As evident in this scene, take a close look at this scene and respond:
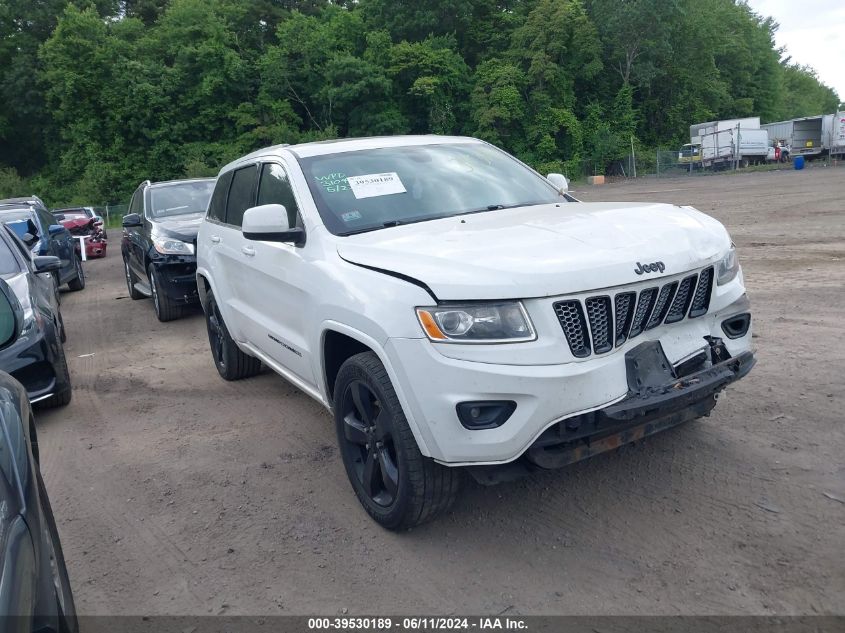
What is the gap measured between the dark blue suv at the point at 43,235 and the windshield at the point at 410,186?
7.29 metres

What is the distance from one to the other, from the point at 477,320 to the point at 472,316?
0.03m

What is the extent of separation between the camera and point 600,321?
123 inches

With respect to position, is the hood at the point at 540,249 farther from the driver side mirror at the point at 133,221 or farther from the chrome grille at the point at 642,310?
the driver side mirror at the point at 133,221

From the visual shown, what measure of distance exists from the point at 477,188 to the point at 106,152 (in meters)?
52.7

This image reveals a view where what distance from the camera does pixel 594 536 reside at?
3.42 meters

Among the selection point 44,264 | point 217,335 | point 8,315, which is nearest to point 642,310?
point 217,335

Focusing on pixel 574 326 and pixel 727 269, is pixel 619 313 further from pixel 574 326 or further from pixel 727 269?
pixel 727 269

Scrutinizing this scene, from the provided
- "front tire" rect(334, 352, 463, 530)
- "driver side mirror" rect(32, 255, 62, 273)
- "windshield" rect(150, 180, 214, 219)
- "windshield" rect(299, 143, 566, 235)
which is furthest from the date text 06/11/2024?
"windshield" rect(150, 180, 214, 219)

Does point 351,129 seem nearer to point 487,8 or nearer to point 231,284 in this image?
point 487,8

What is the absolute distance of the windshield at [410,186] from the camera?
4.17 meters

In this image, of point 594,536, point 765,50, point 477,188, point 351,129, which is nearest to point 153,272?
point 477,188

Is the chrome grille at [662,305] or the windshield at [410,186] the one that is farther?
the windshield at [410,186]

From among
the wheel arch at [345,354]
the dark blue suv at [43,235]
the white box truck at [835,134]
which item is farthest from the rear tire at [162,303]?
the white box truck at [835,134]

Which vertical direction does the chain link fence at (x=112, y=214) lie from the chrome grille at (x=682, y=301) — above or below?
above
